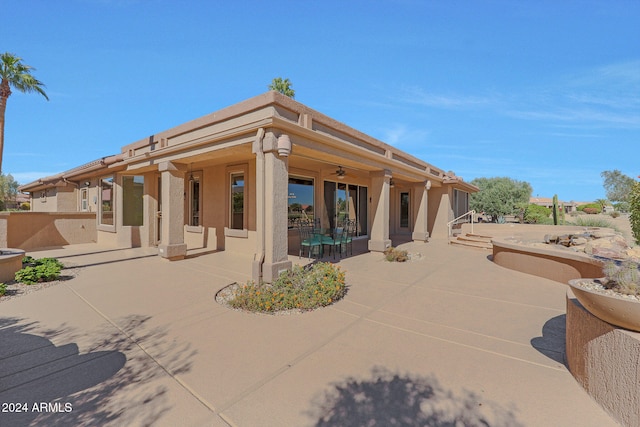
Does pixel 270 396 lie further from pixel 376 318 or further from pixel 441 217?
pixel 441 217

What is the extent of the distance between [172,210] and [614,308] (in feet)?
29.7

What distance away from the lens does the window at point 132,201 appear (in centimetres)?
1162

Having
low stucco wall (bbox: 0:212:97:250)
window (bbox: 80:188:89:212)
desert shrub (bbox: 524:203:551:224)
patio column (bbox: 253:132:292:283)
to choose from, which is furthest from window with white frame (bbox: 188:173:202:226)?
desert shrub (bbox: 524:203:551:224)

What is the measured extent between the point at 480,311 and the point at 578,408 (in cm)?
228

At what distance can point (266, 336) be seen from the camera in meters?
3.70

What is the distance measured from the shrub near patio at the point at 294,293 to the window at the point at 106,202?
10.9 meters

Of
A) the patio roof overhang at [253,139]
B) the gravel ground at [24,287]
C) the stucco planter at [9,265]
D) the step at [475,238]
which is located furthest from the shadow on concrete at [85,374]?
the step at [475,238]

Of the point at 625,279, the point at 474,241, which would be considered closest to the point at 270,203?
the point at 625,279

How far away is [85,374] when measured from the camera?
2848 mm

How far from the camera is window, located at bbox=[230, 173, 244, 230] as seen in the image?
9547mm

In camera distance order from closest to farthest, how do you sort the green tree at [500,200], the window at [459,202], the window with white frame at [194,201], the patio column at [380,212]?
the patio column at [380,212], the window with white frame at [194,201], the window at [459,202], the green tree at [500,200]

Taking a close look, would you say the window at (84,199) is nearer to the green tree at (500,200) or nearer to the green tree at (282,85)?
the green tree at (282,85)

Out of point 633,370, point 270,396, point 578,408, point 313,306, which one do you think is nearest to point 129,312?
point 313,306

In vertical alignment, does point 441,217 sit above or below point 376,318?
above
